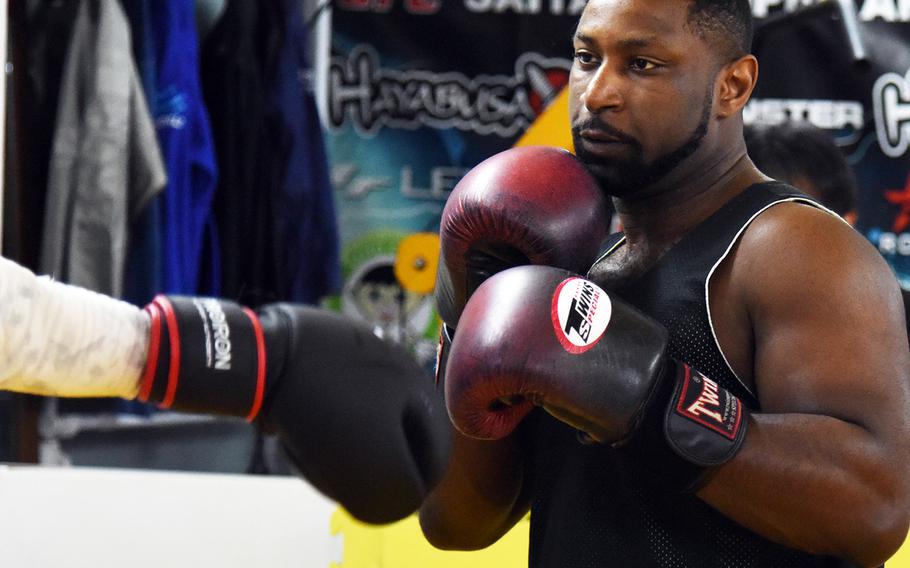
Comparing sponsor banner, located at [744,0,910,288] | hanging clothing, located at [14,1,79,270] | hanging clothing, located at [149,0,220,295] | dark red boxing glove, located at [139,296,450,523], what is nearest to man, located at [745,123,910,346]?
sponsor banner, located at [744,0,910,288]

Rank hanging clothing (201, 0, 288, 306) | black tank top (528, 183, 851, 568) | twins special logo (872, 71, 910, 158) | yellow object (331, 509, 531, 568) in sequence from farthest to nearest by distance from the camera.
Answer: twins special logo (872, 71, 910, 158) < hanging clothing (201, 0, 288, 306) < yellow object (331, 509, 531, 568) < black tank top (528, 183, 851, 568)

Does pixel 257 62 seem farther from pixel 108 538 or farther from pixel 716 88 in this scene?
pixel 716 88

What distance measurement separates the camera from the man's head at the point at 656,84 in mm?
1513

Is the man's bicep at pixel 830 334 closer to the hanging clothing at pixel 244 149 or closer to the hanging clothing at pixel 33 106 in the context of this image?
the hanging clothing at pixel 244 149

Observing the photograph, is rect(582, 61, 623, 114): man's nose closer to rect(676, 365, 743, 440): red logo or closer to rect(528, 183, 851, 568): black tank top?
rect(528, 183, 851, 568): black tank top

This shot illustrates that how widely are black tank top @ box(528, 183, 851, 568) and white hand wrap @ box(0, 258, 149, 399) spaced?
1.99 feet

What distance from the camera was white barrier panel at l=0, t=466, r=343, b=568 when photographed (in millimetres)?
2502

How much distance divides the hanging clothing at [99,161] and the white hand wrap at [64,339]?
197 cm

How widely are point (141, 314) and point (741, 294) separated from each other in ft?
2.25

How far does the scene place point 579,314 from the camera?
1.32 metres

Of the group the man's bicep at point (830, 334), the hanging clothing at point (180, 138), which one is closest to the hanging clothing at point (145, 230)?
the hanging clothing at point (180, 138)

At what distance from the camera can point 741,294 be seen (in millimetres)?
1429

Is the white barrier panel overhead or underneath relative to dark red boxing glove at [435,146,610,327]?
underneath

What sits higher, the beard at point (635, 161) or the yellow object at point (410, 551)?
the beard at point (635, 161)
